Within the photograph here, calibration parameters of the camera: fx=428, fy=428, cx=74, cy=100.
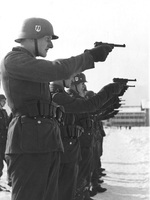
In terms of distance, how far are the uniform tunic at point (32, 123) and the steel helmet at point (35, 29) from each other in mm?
214

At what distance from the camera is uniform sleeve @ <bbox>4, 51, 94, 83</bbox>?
12.3 feet

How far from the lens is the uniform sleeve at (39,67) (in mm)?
3746

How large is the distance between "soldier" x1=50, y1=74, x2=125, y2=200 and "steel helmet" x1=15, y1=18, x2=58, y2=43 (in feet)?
4.19

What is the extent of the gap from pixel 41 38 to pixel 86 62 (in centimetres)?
56

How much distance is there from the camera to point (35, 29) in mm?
4168

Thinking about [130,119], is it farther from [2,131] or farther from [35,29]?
[35,29]

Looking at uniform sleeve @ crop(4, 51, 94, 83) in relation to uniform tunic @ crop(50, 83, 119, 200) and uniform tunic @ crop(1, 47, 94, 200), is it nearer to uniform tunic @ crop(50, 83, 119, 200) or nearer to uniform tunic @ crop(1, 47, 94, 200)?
uniform tunic @ crop(1, 47, 94, 200)

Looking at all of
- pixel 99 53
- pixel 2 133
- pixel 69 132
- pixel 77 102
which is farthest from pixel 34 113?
pixel 2 133

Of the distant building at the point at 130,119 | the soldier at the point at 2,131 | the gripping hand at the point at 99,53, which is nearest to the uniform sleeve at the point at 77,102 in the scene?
the gripping hand at the point at 99,53

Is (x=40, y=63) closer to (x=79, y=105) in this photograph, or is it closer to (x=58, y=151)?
(x=58, y=151)

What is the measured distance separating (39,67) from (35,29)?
0.59m

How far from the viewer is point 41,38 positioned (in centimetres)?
417

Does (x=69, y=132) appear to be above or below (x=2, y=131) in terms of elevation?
above

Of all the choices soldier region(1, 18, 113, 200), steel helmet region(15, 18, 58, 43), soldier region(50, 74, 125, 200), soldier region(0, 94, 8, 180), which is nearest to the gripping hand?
soldier region(1, 18, 113, 200)
